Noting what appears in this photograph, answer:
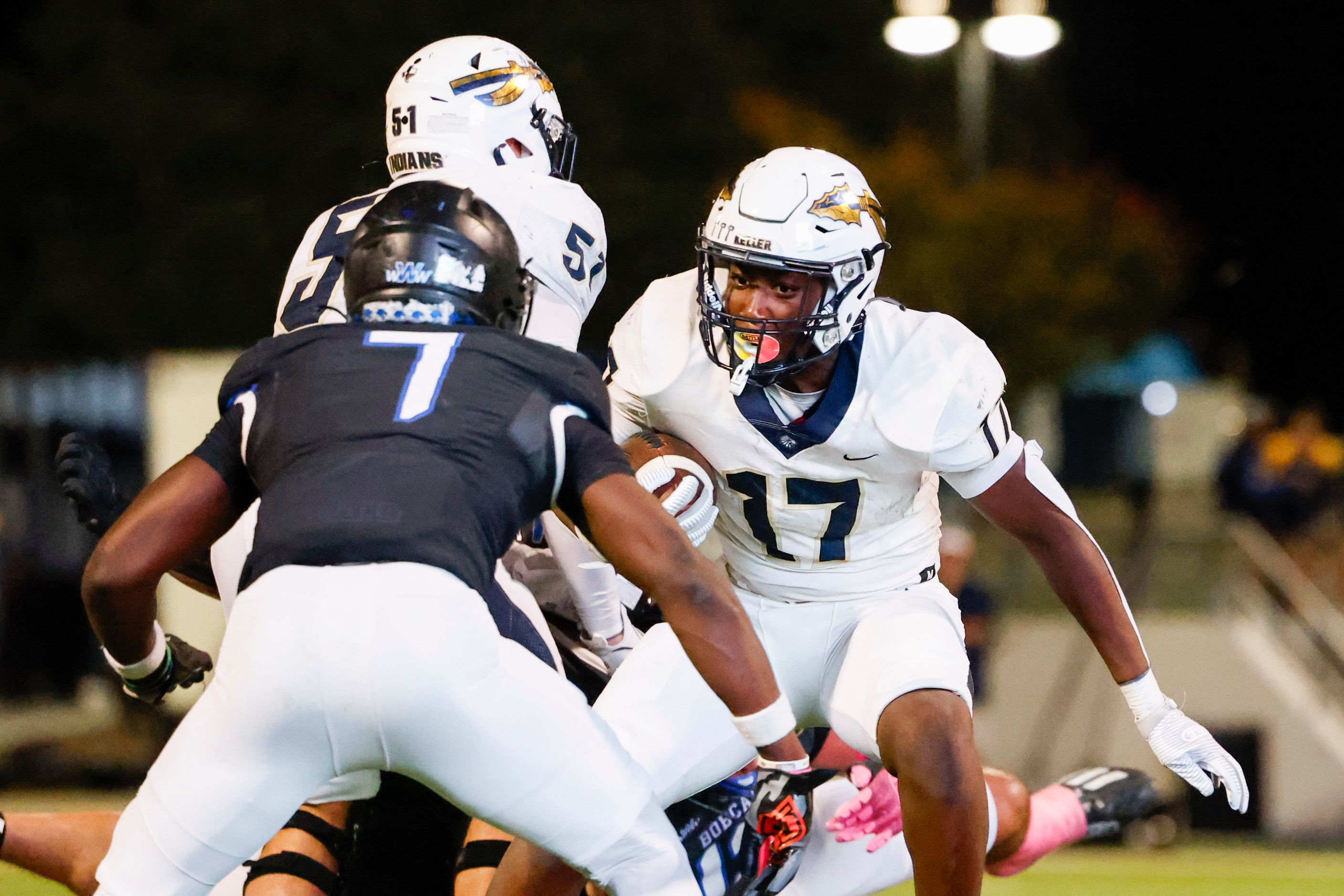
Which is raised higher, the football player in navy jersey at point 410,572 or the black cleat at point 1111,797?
the football player in navy jersey at point 410,572

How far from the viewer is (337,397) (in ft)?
9.34

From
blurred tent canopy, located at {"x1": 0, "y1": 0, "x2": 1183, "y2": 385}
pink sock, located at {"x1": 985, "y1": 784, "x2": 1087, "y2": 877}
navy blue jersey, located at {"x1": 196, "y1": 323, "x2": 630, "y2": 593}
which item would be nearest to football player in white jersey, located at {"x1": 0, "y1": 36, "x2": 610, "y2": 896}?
navy blue jersey, located at {"x1": 196, "y1": 323, "x2": 630, "y2": 593}

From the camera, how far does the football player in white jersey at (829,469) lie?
362 cm

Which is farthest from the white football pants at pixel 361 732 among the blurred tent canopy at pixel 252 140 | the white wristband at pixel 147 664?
the blurred tent canopy at pixel 252 140

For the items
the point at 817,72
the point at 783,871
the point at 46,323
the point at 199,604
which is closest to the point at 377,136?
the point at 46,323

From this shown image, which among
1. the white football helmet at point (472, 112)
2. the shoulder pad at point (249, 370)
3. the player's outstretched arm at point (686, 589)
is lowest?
the player's outstretched arm at point (686, 589)

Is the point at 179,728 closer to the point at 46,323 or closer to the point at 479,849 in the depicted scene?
the point at 479,849

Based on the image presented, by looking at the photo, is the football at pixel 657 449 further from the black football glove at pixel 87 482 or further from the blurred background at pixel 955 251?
the blurred background at pixel 955 251

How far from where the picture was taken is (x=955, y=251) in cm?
1532

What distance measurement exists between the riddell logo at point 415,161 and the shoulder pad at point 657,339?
0.68 meters

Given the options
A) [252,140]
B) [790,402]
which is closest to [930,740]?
[790,402]

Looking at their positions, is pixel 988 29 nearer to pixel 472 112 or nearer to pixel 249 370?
pixel 472 112

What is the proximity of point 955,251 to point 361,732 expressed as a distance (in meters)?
13.3

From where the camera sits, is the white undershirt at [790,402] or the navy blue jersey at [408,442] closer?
the navy blue jersey at [408,442]
